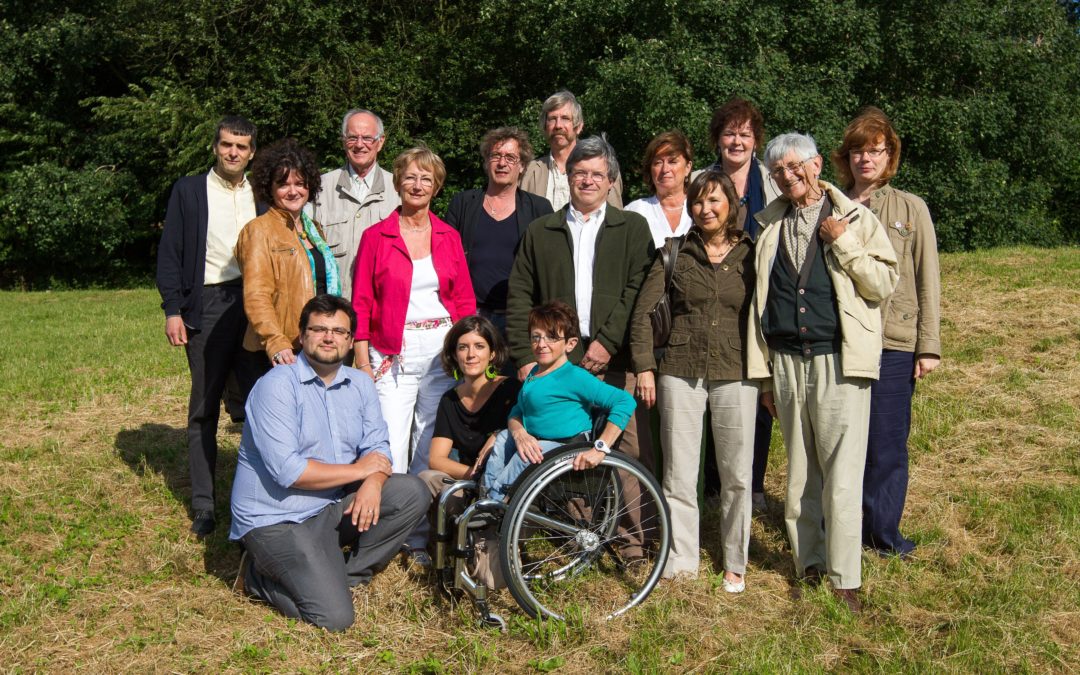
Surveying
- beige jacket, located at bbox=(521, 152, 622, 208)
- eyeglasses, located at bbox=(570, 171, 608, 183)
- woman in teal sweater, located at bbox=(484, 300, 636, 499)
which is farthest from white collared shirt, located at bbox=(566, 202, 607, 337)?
beige jacket, located at bbox=(521, 152, 622, 208)

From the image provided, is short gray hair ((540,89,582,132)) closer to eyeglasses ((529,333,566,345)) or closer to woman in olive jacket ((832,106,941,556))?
woman in olive jacket ((832,106,941,556))

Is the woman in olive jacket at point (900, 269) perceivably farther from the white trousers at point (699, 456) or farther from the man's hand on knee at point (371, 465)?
the man's hand on knee at point (371, 465)

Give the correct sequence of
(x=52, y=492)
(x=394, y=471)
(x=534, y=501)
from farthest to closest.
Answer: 1. (x=52, y=492)
2. (x=394, y=471)
3. (x=534, y=501)

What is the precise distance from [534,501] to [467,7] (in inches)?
713

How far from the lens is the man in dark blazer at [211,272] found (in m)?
4.82

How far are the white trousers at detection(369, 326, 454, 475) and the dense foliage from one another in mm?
10475

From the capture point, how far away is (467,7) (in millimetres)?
20188

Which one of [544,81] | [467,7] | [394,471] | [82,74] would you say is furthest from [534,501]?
[82,74]

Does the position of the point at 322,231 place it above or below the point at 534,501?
above

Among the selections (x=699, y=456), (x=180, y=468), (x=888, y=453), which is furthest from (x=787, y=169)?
(x=180, y=468)

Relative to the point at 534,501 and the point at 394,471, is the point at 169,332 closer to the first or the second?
the point at 394,471

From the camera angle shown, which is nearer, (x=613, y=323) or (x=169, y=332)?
(x=613, y=323)

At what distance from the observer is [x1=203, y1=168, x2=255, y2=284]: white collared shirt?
16.0 feet

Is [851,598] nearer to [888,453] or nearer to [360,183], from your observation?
→ [888,453]
